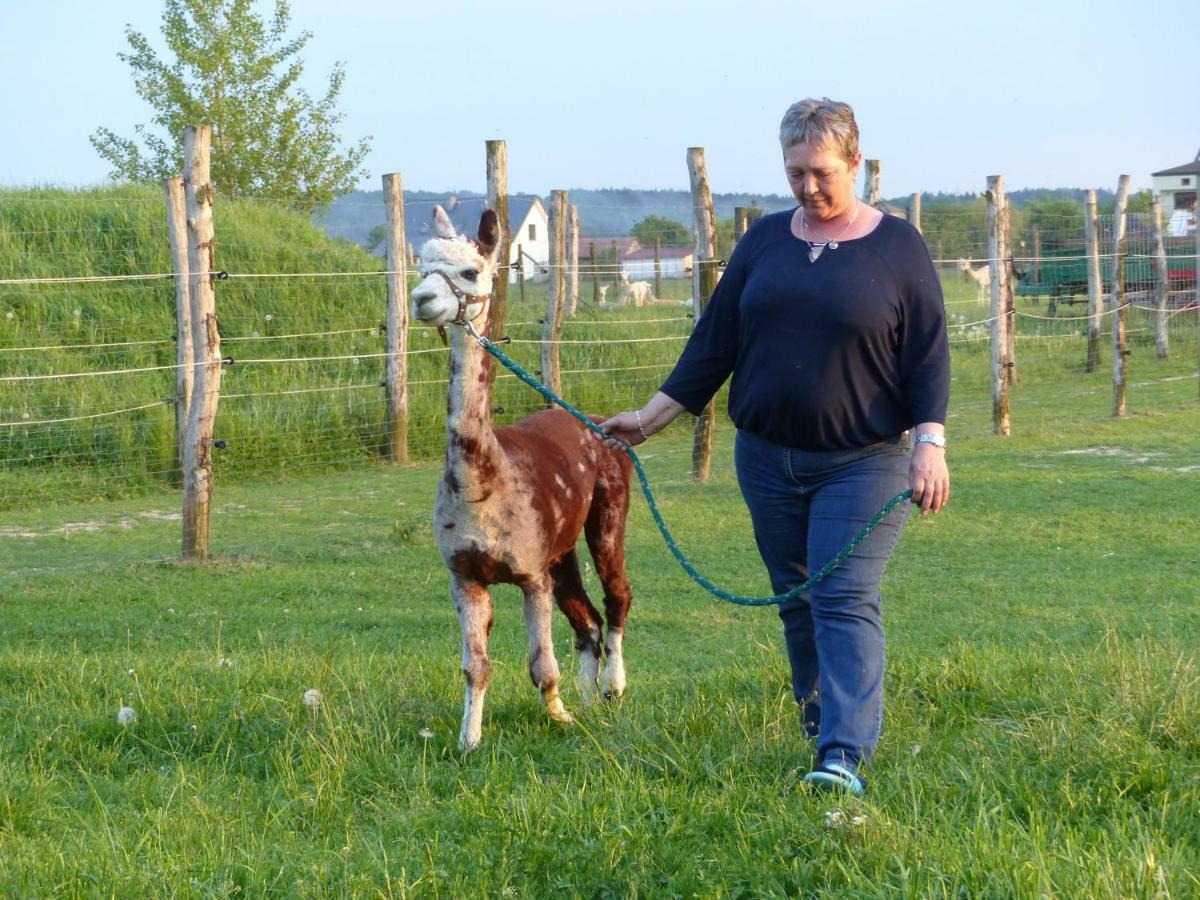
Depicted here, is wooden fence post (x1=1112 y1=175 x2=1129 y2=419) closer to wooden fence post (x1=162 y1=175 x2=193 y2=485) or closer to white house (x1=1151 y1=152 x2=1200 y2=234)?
wooden fence post (x1=162 y1=175 x2=193 y2=485)

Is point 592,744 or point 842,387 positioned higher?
point 842,387

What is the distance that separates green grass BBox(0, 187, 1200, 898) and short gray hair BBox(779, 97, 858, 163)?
79.2 inches

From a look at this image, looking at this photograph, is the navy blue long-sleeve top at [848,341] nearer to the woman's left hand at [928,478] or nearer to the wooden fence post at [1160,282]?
the woman's left hand at [928,478]

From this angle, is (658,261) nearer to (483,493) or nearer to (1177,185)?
(483,493)

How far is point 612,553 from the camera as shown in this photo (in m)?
6.73

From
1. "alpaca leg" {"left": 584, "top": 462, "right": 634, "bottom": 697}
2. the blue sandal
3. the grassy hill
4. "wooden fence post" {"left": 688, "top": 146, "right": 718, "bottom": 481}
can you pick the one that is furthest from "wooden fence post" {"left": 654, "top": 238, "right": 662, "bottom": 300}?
the blue sandal

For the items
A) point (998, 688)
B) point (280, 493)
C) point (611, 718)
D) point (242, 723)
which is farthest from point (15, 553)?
point (998, 688)

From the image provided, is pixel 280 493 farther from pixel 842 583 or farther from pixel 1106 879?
pixel 1106 879

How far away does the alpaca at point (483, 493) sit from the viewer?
5.20 metres

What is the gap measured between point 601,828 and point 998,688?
7.01ft

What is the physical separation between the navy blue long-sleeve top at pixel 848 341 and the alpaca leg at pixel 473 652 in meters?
1.55

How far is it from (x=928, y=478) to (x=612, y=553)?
101 inches

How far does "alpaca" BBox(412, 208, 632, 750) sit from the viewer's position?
5.20 metres

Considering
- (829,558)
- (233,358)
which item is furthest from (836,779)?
(233,358)
